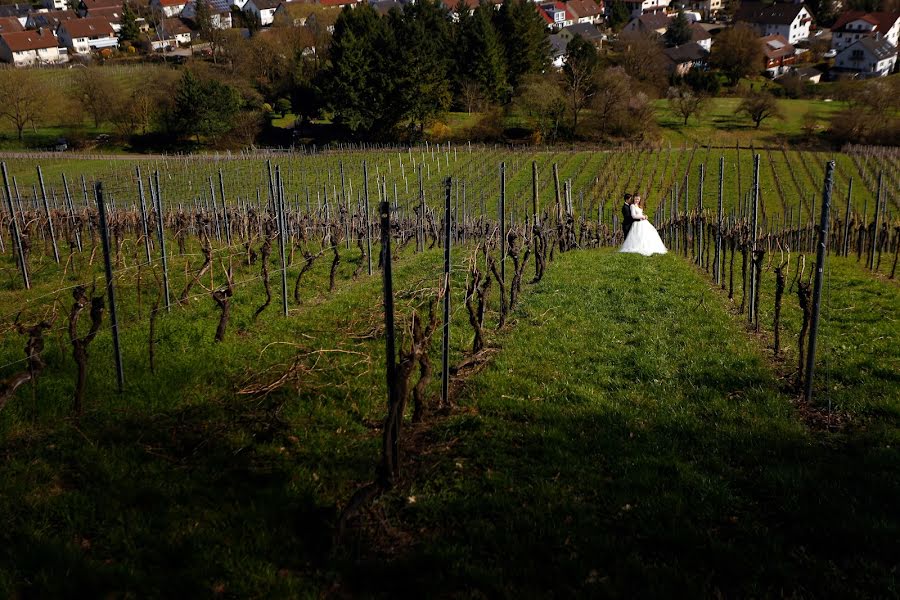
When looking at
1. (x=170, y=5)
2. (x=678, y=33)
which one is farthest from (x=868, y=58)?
(x=170, y=5)

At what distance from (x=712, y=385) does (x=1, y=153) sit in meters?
55.7

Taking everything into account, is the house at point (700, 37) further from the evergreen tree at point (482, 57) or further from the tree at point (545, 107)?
the tree at point (545, 107)

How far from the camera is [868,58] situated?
282 feet

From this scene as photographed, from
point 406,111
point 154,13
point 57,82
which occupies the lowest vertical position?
point 406,111

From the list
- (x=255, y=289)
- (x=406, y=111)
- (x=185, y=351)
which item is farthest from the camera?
(x=406, y=111)

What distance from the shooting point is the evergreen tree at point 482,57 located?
58.6 m

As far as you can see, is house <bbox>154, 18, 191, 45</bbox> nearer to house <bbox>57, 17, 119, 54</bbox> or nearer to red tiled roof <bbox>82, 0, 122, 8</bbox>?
house <bbox>57, 17, 119, 54</bbox>

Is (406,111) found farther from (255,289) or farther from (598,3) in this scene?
(598,3)

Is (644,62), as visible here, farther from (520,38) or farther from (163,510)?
(163,510)

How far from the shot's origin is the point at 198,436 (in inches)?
247

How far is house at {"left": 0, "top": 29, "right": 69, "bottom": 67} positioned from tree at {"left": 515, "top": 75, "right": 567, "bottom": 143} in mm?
64657

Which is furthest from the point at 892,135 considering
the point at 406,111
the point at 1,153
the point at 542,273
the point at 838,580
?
the point at 1,153

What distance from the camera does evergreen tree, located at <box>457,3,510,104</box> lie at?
58.6m

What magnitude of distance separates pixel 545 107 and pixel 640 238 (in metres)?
41.1
